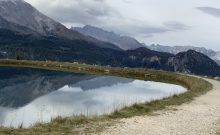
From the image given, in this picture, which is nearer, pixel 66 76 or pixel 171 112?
pixel 171 112

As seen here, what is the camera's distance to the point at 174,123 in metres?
28.9

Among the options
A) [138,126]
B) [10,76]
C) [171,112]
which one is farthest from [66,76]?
[138,126]

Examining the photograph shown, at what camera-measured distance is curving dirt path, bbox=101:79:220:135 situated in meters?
25.2

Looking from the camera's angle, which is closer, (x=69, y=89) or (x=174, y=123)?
(x=174, y=123)

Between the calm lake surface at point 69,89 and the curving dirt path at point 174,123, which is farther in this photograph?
the calm lake surface at point 69,89

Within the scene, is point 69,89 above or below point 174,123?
below

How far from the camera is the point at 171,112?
3478cm

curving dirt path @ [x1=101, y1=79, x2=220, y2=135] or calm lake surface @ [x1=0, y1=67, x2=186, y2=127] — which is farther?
calm lake surface @ [x1=0, y1=67, x2=186, y2=127]

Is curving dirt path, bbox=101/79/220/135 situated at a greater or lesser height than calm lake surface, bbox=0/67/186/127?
greater

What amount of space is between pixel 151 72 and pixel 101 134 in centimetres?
10081

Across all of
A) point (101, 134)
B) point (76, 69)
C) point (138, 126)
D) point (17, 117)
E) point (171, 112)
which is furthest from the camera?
point (76, 69)

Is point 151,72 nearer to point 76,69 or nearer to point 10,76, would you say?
point 76,69

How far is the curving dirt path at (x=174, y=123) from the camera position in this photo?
82.7 ft

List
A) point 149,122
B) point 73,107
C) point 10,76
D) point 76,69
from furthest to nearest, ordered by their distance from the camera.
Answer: point 76,69 → point 10,76 → point 73,107 → point 149,122
